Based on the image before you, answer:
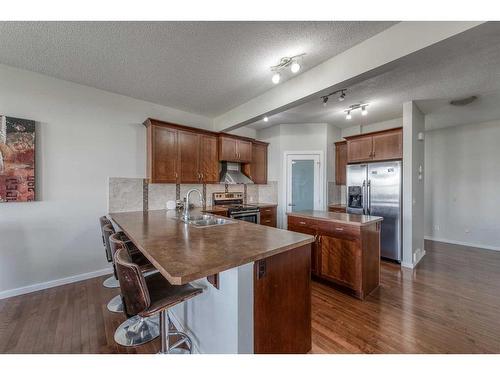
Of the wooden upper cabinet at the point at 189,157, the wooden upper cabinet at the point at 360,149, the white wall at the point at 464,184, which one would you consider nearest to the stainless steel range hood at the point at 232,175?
the wooden upper cabinet at the point at 189,157

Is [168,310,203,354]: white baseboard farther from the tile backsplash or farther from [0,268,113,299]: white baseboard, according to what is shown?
the tile backsplash

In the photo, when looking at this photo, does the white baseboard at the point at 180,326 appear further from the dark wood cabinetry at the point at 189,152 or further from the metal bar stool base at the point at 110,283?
the dark wood cabinetry at the point at 189,152

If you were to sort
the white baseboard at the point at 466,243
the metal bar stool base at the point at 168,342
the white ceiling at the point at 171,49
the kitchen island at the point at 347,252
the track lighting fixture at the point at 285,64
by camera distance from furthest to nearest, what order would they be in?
the white baseboard at the point at 466,243, the kitchen island at the point at 347,252, the track lighting fixture at the point at 285,64, the white ceiling at the point at 171,49, the metal bar stool base at the point at 168,342

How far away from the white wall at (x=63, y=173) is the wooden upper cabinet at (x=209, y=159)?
3.73ft

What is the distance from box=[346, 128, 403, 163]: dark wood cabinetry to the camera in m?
3.69

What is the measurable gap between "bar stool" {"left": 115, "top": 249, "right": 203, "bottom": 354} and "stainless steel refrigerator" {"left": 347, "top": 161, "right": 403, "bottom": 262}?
3513 mm

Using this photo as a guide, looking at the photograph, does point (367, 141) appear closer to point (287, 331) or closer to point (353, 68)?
point (353, 68)

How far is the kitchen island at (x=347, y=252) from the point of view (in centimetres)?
245

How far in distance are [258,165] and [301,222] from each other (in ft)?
7.64

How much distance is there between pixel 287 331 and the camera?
151 centimetres

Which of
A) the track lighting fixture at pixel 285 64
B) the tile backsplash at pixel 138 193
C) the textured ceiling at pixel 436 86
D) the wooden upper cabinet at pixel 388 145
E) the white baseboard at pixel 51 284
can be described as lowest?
the white baseboard at pixel 51 284

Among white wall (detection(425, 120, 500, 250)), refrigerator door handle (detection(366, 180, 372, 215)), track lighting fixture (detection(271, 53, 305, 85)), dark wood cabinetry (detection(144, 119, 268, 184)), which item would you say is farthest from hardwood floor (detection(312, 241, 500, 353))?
dark wood cabinetry (detection(144, 119, 268, 184))

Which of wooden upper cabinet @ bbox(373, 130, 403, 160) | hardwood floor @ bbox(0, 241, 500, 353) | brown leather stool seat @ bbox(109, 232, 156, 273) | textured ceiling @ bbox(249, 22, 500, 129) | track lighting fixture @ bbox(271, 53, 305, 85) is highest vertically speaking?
textured ceiling @ bbox(249, 22, 500, 129)
